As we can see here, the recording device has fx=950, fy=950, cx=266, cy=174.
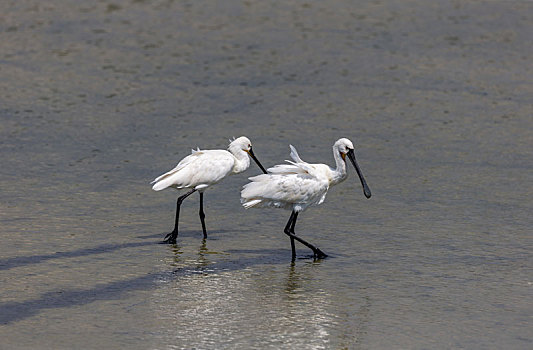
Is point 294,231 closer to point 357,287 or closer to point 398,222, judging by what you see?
point 398,222

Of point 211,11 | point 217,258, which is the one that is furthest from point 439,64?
point 217,258

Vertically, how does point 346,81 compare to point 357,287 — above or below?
above

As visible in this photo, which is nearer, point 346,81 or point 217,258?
point 217,258

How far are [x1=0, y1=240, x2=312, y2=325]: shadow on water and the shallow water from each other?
0.03 metres

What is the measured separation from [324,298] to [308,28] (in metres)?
12.8

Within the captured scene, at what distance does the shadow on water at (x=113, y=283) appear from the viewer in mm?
7016

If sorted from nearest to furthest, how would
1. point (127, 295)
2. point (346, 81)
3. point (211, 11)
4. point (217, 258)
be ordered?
point (127, 295), point (217, 258), point (346, 81), point (211, 11)

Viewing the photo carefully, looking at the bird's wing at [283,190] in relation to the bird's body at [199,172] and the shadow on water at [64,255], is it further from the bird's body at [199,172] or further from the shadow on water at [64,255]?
the shadow on water at [64,255]

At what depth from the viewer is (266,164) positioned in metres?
12.0

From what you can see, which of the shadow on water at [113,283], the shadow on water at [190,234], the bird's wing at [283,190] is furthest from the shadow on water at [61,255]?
the bird's wing at [283,190]

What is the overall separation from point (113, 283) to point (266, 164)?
4.57 meters

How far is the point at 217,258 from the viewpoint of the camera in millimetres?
8547

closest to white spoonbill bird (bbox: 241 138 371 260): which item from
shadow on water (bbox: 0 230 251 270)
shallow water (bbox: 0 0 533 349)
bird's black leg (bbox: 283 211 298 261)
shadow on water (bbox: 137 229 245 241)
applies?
bird's black leg (bbox: 283 211 298 261)

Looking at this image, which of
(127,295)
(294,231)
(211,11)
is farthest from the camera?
(211,11)
